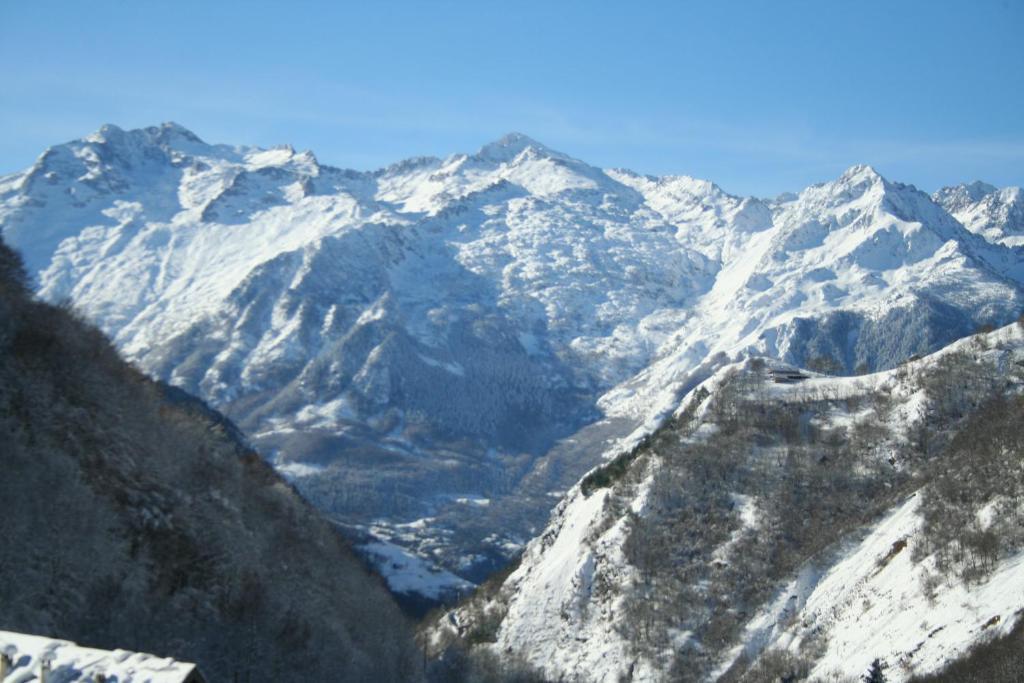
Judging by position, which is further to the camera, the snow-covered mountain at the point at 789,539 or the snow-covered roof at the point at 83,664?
the snow-covered mountain at the point at 789,539

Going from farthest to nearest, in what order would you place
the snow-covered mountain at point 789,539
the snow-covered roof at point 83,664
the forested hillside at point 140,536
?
the snow-covered mountain at point 789,539 → the forested hillside at point 140,536 → the snow-covered roof at point 83,664

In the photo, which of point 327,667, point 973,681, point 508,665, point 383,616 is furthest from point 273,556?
point 508,665

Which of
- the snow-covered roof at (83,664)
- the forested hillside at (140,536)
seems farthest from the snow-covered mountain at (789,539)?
the snow-covered roof at (83,664)

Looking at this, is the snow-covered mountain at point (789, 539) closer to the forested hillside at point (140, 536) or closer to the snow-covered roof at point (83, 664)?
the forested hillside at point (140, 536)

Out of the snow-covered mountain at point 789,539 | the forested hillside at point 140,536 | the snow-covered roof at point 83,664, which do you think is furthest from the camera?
the snow-covered mountain at point 789,539

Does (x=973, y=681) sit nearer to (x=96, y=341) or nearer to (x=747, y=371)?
(x=96, y=341)

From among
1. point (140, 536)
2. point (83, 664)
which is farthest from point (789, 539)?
point (83, 664)
